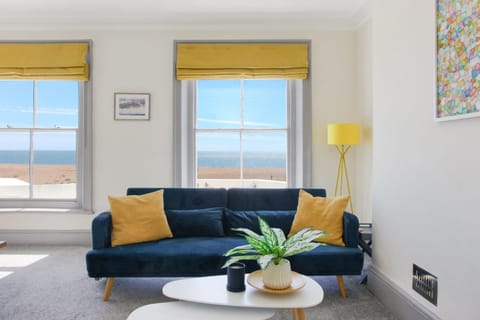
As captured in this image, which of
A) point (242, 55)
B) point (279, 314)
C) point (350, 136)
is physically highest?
point (242, 55)

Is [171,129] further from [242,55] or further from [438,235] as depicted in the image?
[438,235]

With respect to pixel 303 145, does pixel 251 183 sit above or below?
below

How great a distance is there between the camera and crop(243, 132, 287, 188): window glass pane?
420cm

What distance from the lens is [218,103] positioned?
4.22 m

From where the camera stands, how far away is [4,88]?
4.25 meters

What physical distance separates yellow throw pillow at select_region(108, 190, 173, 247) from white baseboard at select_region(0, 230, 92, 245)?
61.5 inches

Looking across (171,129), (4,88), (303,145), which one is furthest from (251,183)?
(4,88)

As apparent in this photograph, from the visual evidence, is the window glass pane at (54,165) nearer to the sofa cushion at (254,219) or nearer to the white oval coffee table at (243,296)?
the sofa cushion at (254,219)

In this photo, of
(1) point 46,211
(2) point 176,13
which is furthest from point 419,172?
(1) point 46,211

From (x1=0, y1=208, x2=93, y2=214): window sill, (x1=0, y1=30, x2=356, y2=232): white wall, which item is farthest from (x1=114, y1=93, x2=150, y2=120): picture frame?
(x1=0, y1=208, x2=93, y2=214): window sill

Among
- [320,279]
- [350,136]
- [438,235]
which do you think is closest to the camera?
[438,235]

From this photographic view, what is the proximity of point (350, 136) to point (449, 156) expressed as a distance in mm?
1814

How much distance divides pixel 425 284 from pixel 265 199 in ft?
4.91

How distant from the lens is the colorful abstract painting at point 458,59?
62.0 inches
